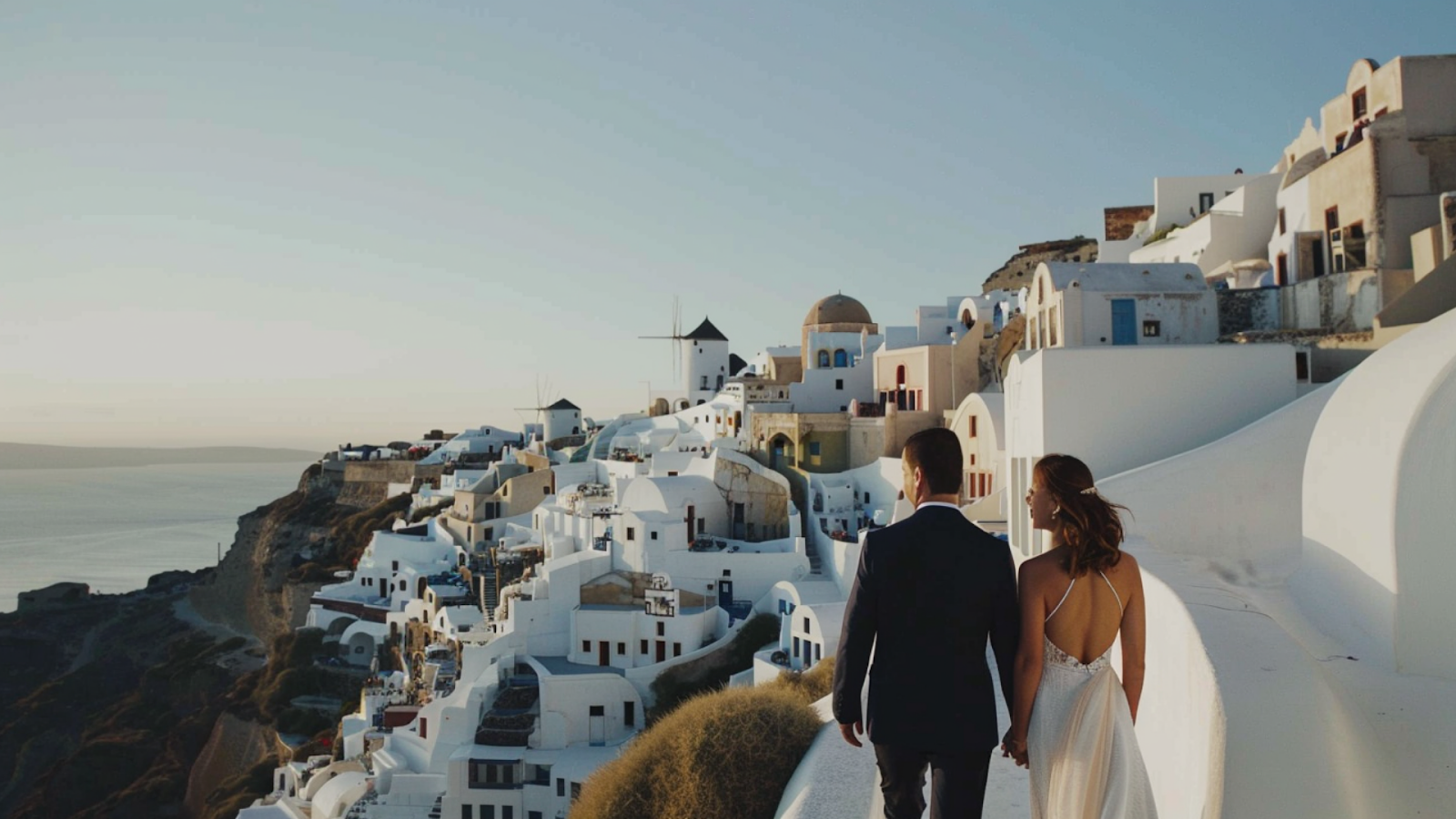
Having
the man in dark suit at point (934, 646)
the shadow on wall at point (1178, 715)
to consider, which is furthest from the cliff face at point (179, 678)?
the man in dark suit at point (934, 646)

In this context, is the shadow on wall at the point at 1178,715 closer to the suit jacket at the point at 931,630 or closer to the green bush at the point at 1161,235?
the suit jacket at the point at 931,630

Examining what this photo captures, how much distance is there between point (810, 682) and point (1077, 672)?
1258cm

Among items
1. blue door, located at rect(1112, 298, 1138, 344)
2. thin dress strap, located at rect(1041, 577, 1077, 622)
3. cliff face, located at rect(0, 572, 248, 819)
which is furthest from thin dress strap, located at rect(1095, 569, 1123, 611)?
cliff face, located at rect(0, 572, 248, 819)

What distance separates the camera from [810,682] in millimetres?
15195

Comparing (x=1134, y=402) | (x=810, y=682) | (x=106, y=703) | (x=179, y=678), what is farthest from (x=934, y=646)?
(x=106, y=703)

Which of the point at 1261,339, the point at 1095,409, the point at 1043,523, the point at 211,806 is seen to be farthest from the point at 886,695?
the point at 211,806

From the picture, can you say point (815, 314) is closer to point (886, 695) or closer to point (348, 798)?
point (348, 798)

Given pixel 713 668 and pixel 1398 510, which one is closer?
pixel 1398 510

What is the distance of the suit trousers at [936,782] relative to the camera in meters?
3.07

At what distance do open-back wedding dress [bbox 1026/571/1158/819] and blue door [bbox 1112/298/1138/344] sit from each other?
12.3m

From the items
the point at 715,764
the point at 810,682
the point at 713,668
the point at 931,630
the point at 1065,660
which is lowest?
the point at 713,668

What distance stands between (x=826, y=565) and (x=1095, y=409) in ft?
43.8

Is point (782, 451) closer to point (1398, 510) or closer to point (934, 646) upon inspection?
point (1398, 510)

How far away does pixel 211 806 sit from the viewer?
96.4 ft
